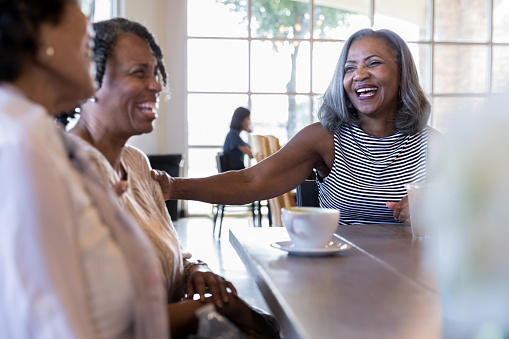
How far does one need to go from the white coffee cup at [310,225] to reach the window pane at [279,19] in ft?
22.8

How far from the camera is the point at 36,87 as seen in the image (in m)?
0.84

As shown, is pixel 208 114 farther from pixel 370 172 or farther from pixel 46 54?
pixel 46 54

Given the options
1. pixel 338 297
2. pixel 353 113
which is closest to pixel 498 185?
pixel 338 297

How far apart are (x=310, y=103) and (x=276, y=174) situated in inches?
238

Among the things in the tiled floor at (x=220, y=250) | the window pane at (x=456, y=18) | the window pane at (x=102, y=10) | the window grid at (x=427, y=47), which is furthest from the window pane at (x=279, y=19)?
the tiled floor at (x=220, y=250)

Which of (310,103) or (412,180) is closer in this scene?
(412,180)

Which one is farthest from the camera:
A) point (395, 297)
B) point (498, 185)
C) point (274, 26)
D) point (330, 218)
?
point (274, 26)

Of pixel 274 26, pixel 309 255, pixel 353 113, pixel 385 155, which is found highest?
pixel 274 26

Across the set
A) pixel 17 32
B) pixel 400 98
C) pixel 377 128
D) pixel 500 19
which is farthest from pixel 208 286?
pixel 500 19

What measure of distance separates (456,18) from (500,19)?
61 centimetres

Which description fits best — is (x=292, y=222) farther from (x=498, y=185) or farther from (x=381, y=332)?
(x=498, y=185)

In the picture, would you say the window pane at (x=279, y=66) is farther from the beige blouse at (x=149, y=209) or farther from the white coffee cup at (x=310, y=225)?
the white coffee cup at (x=310, y=225)

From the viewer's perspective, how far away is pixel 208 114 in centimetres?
812

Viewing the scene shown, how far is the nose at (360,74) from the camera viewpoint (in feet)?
7.27
